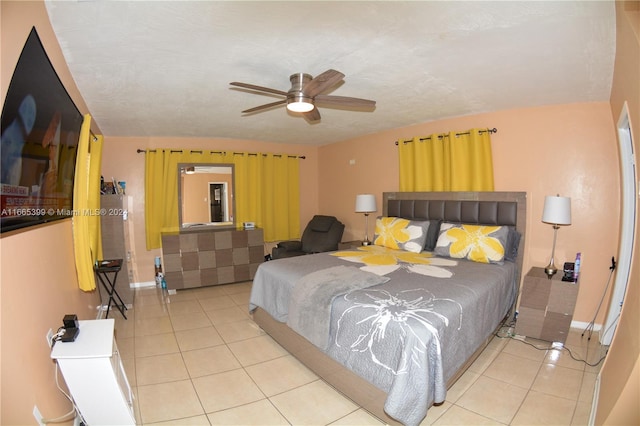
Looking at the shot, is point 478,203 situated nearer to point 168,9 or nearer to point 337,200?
point 337,200

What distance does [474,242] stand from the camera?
120 inches

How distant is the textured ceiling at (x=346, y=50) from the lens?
4.88ft

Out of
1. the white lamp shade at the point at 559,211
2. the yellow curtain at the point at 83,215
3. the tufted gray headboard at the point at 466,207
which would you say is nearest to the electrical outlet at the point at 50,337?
the yellow curtain at the point at 83,215

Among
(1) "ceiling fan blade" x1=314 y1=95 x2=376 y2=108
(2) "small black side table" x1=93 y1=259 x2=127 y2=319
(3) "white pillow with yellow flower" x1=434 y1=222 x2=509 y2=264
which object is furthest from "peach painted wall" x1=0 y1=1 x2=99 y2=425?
(3) "white pillow with yellow flower" x1=434 y1=222 x2=509 y2=264

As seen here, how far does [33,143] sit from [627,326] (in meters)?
3.14

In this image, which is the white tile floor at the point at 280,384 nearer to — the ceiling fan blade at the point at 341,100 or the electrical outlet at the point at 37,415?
the electrical outlet at the point at 37,415

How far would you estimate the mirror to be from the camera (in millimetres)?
4676

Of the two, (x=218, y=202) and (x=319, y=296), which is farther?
(x=218, y=202)

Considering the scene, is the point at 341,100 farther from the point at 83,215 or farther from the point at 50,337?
the point at 50,337

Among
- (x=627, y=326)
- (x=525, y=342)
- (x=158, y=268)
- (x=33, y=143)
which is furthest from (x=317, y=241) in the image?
(x=33, y=143)

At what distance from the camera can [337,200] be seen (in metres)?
5.43

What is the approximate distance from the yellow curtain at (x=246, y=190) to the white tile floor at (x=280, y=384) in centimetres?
192

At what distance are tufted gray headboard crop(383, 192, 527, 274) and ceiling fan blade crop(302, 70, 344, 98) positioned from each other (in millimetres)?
2341

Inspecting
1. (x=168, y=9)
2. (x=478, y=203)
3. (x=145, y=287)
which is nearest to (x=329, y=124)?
(x=478, y=203)
